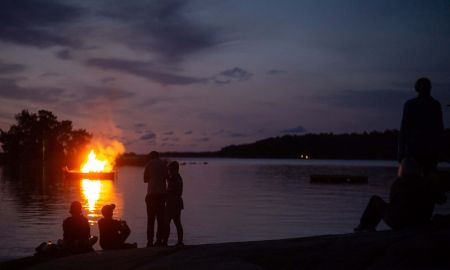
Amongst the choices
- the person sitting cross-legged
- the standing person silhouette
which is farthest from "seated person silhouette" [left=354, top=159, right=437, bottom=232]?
the person sitting cross-legged

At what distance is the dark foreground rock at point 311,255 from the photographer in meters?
6.93

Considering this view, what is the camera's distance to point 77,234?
11734mm

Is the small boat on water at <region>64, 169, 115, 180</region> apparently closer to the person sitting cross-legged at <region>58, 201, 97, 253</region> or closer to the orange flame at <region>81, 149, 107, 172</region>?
the orange flame at <region>81, 149, 107, 172</region>

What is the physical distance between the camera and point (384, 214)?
895 centimetres

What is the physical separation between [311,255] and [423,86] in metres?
4.28

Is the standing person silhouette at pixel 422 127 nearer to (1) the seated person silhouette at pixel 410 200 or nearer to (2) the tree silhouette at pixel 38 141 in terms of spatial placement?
(1) the seated person silhouette at pixel 410 200

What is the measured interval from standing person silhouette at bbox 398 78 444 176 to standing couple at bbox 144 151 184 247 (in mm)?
6020

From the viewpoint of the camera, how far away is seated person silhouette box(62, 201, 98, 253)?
11.3 m

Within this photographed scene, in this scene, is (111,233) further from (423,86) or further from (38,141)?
(38,141)

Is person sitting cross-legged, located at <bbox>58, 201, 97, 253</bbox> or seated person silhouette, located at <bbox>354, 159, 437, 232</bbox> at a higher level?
seated person silhouette, located at <bbox>354, 159, 437, 232</bbox>

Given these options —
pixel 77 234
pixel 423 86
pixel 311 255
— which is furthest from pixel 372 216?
pixel 77 234

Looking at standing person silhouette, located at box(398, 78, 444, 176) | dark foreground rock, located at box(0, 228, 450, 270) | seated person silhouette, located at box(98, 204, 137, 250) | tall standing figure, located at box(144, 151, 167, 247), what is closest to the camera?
dark foreground rock, located at box(0, 228, 450, 270)

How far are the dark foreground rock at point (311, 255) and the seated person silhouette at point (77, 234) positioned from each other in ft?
8.06

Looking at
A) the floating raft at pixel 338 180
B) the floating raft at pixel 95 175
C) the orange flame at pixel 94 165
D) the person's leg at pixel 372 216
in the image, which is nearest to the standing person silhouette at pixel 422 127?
the person's leg at pixel 372 216
